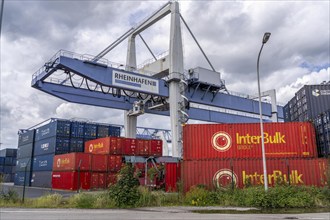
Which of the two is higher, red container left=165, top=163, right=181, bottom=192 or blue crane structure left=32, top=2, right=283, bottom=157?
blue crane structure left=32, top=2, right=283, bottom=157

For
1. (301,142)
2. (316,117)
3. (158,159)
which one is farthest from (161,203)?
(158,159)

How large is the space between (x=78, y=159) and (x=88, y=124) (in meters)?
15.7

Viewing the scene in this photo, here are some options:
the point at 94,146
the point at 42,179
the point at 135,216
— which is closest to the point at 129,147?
the point at 94,146

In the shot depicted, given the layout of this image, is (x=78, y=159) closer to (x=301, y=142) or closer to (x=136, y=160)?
(x=136, y=160)

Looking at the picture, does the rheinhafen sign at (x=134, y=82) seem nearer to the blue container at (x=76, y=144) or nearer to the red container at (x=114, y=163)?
the red container at (x=114, y=163)

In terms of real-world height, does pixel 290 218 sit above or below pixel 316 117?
below

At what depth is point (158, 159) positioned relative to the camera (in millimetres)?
31094

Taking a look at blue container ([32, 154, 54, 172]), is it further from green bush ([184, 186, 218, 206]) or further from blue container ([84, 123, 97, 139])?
green bush ([184, 186, 218, 206])

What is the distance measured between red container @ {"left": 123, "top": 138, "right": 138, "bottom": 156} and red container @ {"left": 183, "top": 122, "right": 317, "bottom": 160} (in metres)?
14.1

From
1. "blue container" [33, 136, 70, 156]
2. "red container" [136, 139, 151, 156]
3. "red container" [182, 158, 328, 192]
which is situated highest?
"blue container" [33, 136, 70, 156]

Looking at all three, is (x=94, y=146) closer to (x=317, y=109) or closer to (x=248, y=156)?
(x=248, y=156)

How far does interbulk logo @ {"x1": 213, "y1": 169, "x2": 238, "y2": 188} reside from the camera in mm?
18141

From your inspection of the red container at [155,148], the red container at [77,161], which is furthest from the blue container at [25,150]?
the red container at [155,148]

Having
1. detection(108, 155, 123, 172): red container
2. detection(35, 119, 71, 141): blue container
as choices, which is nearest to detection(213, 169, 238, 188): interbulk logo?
detection(108, 155, 123, 172): red container
